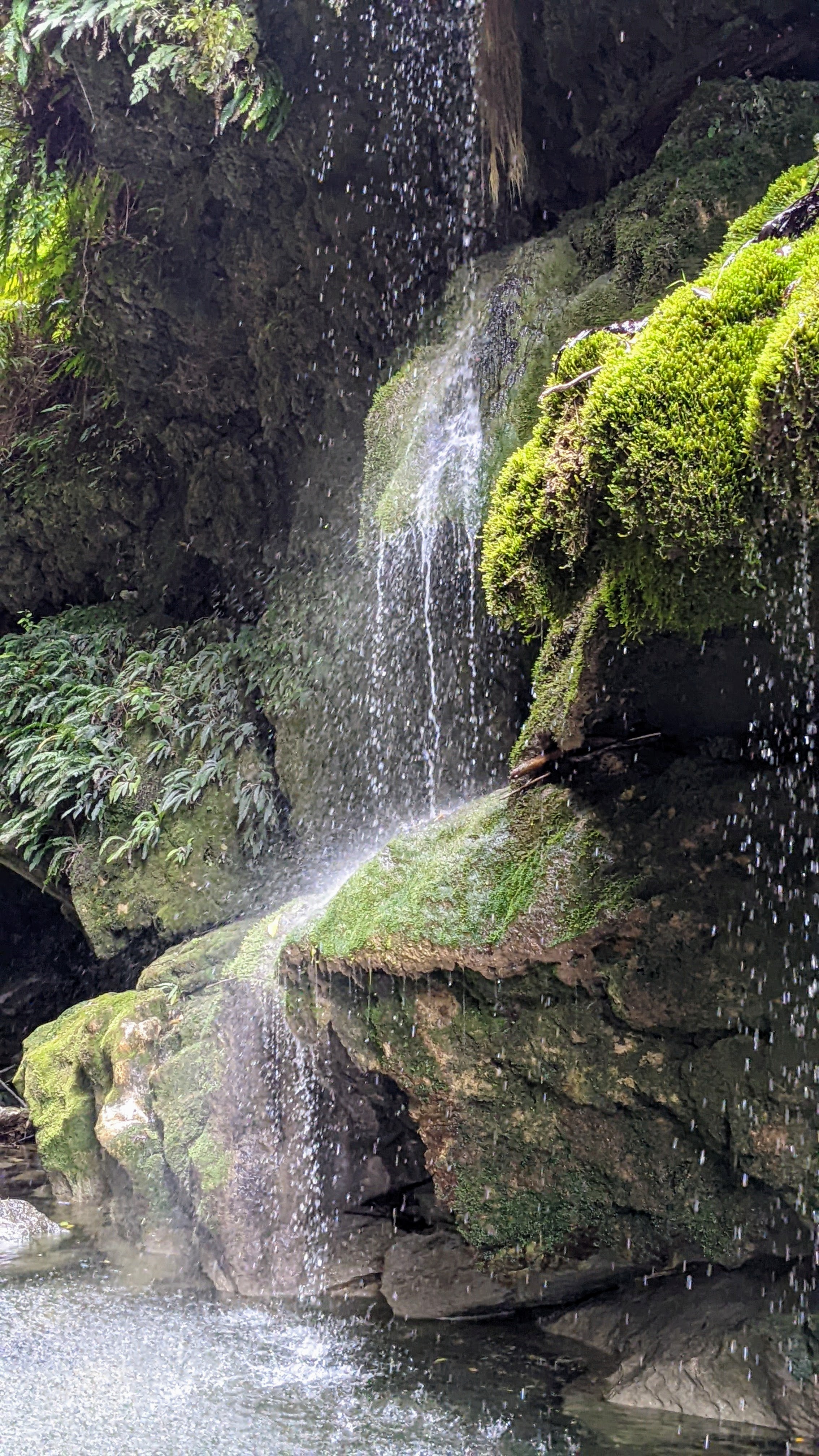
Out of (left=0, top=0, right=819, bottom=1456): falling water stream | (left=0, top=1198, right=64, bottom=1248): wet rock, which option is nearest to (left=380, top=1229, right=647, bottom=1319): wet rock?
(left=0, top=0, right=819, bottom=1456): falling water stream

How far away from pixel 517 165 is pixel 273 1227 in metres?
6.65

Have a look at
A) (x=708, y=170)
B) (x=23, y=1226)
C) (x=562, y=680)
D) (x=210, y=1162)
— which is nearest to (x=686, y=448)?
(x=562, y=680)

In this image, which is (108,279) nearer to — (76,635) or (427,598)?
(76,635)

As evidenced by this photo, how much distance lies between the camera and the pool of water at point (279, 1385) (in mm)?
3932

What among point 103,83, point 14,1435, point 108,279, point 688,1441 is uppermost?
point 103,83

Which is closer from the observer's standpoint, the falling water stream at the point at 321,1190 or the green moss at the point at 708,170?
the falling water stream at the point at 321,1190

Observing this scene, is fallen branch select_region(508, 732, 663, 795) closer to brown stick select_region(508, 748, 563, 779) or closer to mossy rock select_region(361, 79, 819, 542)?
brown stick select_region(508, 748, 563, 779)

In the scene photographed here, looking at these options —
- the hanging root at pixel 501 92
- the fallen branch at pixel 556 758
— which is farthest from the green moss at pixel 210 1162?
the hanging root at pixel 501 92

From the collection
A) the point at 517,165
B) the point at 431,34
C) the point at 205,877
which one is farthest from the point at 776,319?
the point at 205,877

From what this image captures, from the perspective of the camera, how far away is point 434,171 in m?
7.20

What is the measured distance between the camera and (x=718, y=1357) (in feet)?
13.4

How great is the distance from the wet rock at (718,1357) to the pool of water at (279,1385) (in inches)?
4.6

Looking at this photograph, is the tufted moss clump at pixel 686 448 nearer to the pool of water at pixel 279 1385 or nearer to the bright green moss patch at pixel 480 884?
the bright green moss patch at pixel 480 884

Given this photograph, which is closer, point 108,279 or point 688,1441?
point 688,1441
